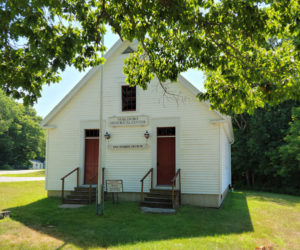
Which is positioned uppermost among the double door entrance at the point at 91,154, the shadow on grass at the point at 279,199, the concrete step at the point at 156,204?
the double door entrance at the point at 91,154

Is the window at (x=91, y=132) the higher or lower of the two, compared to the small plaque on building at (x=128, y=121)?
lower

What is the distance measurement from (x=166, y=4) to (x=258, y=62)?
315 centimetres

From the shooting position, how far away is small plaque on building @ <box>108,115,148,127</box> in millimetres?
12305

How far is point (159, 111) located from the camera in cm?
1226

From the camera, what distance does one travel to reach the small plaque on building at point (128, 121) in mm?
12305

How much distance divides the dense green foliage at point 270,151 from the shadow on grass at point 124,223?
1148 cm

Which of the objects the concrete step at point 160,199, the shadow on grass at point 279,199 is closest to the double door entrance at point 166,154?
the concrete step at point 160,199

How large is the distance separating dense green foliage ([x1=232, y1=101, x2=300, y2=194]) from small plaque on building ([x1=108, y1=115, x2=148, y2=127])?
12346 mm

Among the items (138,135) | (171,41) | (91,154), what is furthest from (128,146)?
(171,41)

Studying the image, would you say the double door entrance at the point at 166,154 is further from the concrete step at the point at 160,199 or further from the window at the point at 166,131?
the concrete step at the point at 160,199

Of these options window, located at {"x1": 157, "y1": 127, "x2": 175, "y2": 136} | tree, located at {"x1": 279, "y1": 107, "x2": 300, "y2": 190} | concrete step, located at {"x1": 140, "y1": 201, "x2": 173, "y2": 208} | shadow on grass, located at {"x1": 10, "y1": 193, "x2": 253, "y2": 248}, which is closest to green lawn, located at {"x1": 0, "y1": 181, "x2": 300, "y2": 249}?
shadow on grass, located at {"x1": 10, "y1": 193, "x2": 253, "y2": 248}

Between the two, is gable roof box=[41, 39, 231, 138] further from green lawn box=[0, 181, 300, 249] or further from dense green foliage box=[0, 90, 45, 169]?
dense green foliage box=[0, 90, 45, 169]

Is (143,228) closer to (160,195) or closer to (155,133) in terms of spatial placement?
(160,195)

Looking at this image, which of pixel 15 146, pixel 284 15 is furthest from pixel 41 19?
pixel 15 146
